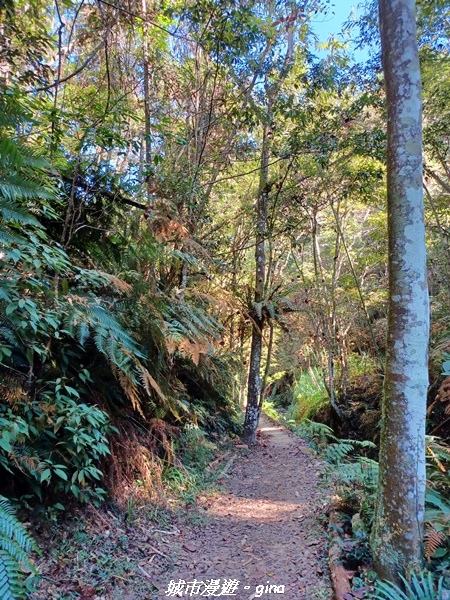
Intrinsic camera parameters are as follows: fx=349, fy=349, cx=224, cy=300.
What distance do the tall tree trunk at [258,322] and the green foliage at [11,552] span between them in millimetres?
5170

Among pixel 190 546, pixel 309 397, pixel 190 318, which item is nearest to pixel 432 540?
pixel 190 546

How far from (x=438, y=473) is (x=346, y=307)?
690 centimetres

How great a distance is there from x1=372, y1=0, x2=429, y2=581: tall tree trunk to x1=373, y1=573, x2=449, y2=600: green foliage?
0.07m

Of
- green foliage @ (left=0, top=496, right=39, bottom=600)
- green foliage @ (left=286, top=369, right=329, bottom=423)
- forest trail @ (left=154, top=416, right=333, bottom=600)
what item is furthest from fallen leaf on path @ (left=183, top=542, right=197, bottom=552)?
green foliage @ (left=286, top=369, right=329, bottom=423)

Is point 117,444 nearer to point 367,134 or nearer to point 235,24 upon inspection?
point 235,24

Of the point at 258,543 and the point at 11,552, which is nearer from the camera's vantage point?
the point at 11,552

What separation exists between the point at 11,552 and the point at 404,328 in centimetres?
278

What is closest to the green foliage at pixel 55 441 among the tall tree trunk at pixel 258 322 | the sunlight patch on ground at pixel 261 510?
the sunlight patch on ground at pixel 261 510

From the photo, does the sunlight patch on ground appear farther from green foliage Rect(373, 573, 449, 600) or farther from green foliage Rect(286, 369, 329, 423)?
green foliage Rect(286, 369, 329, 423)

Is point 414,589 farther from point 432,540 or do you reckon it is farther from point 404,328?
point 404,328

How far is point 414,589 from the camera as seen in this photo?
2275mm

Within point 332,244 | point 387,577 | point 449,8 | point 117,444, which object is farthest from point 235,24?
point 332,244

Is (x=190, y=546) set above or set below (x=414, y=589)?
below

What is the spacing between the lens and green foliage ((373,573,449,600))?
2.08 metres
